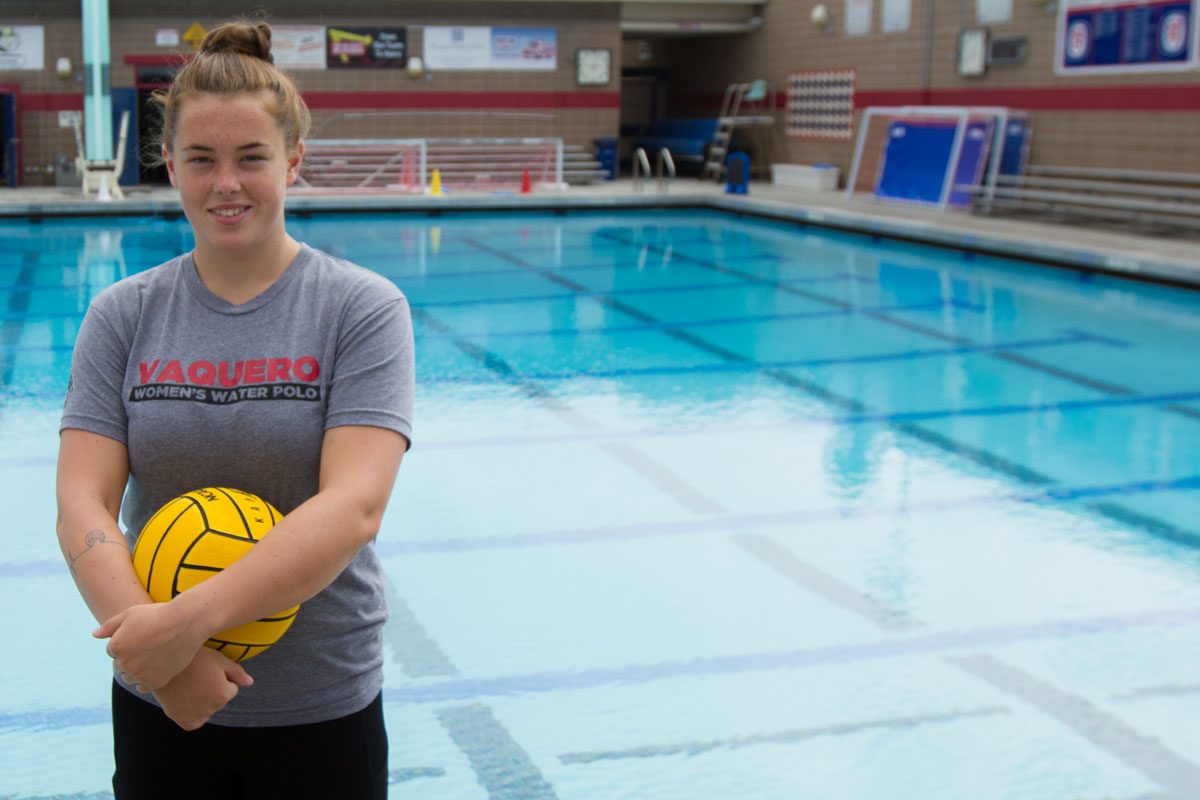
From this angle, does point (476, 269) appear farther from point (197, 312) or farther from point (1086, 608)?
point (197, 312)

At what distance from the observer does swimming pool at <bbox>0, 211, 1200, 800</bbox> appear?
2.93m

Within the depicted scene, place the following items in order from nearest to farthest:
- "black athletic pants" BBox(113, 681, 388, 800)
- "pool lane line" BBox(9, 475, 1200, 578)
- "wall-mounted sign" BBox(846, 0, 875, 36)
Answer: "black athletic pants" BBox(113, 681, 388, 800) < "pool lane line" BBox(9, 475, 1200, 578) < "wall-mounted sign" BBox(846, 0, 875, 36)

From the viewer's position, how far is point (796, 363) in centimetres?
755

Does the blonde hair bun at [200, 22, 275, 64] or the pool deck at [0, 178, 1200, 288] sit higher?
the blonde hair bun at [200, 22, 275, 64]

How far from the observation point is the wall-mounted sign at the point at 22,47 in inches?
693

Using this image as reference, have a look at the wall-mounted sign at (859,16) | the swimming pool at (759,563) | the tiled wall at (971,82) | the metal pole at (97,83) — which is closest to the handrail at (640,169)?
the tiled wall at (971,82)

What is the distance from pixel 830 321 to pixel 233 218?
7.71 meters

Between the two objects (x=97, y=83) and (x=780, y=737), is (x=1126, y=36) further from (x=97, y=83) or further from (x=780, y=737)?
(x=780, y=737)

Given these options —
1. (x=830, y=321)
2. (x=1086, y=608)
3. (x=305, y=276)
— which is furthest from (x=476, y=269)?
(x=305, y=276)

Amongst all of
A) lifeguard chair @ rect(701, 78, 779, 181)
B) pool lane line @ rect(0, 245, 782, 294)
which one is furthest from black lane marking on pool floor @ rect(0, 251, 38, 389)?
lifeguard chair @ rect(701, 78, 779, 181)

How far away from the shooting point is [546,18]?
19.4 meters

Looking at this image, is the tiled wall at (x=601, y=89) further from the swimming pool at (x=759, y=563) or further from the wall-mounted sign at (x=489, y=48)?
the swimming pool at (x=759, y=563)

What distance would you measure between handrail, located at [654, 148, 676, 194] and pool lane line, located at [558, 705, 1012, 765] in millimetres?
13654

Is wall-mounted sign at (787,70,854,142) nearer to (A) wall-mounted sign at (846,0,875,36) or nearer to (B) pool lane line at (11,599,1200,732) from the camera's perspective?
(A) wall-mounted sign at (846,0,875,36)
